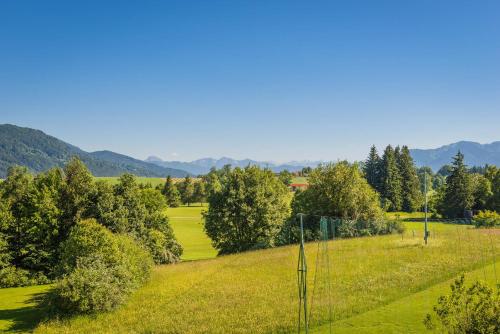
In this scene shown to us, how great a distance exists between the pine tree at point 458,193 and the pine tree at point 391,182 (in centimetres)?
1511

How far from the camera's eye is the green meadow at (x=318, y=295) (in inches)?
676

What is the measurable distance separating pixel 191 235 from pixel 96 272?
159 ft

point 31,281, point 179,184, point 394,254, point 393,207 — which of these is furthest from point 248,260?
point 179,184

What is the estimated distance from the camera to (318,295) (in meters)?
20.1

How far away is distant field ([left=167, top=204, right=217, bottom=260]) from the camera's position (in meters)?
55.1

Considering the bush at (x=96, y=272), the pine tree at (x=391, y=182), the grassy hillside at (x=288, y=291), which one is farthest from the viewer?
the pine tree at (x=391, y=182)

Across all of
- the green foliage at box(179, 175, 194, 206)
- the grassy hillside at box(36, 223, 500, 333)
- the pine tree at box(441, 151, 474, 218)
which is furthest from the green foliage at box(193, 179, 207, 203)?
the grassy hillside at box(36, 223, 500, 333)

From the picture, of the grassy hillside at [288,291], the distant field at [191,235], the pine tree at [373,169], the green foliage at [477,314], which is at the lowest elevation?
the distant field at [191,235]

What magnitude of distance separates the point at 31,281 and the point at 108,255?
44.4 ft

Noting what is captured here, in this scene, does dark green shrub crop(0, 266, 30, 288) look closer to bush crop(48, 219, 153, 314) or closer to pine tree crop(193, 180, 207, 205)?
bush crop(48, 219, 153, 314)

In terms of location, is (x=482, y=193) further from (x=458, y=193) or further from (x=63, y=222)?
(x=63, y=222)

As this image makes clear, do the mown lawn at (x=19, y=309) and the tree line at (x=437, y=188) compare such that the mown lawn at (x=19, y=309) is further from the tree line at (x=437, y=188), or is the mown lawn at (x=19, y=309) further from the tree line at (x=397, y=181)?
the tree line at (x=397, y=181)

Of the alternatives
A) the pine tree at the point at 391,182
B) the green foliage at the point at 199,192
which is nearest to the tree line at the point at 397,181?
the pine tree at the point at 391,182

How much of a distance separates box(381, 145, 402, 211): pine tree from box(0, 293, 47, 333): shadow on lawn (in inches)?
2863
